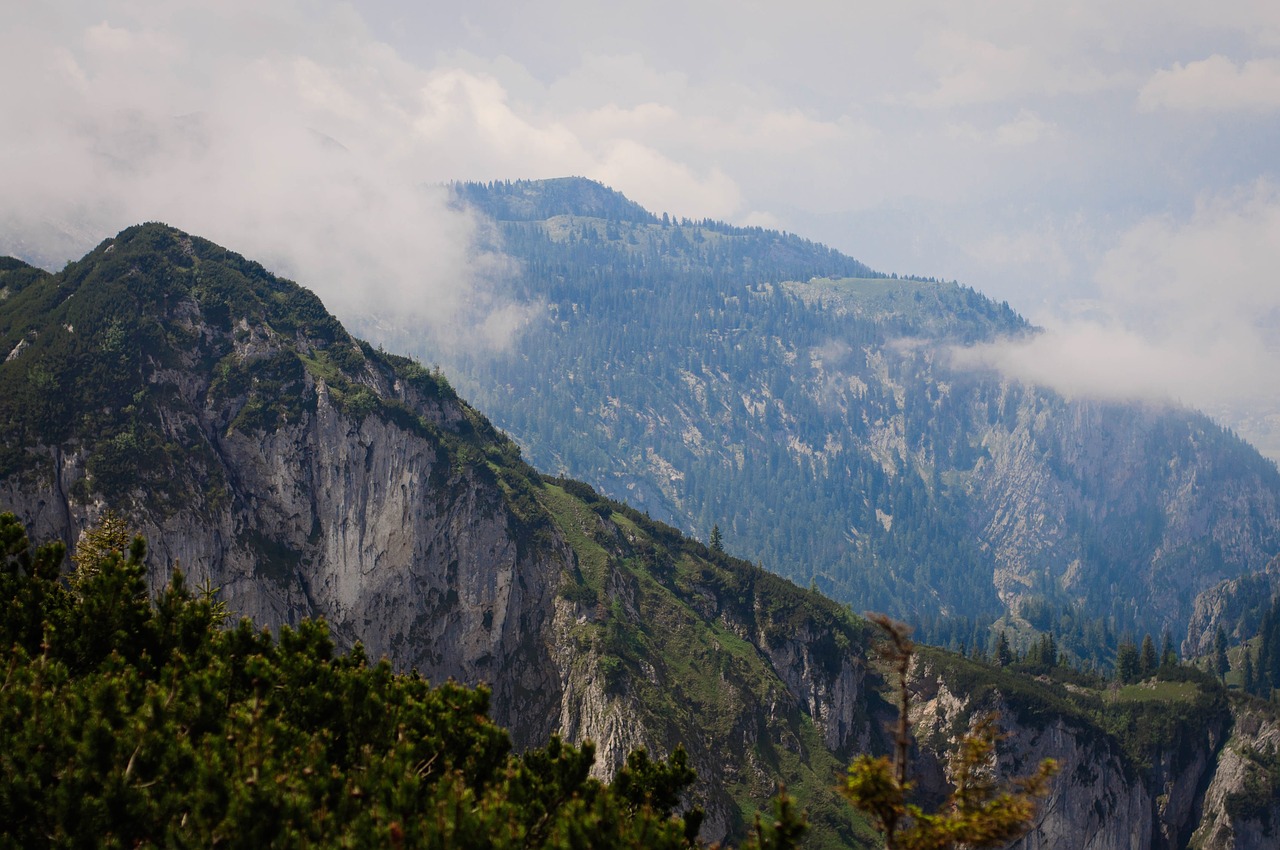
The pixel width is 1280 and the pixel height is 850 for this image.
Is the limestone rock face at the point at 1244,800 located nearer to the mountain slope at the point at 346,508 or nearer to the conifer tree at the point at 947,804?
the mountain slope at the point at 346,508

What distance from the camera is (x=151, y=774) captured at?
95.8ft

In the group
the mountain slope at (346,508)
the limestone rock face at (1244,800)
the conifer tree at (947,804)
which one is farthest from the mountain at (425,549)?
the conifer tree at (947,804)

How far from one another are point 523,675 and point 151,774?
12383 cm

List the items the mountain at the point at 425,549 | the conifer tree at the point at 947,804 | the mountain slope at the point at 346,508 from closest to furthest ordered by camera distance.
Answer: the conifer tree at the point at 947,804 → the mountain slope at the point at 346,508 → the mountain at the point at 425,549

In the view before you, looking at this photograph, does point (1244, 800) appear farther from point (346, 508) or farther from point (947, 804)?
point (947, 804)

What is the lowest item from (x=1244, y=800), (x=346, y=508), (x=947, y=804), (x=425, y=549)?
(x=947, y=804)

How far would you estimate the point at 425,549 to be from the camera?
14825cm

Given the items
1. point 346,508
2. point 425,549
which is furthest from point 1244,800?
point 346,508

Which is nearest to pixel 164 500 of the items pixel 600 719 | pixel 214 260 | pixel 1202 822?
pixel 214 260

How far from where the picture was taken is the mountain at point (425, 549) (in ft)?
410

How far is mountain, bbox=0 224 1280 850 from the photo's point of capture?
12488 centimetres

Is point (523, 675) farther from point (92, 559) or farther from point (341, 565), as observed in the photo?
point (92, 559)

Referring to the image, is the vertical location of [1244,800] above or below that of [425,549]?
below

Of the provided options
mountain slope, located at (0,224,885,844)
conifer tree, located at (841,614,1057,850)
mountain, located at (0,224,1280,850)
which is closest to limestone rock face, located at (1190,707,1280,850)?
mountain, located at (0,224,1280,850)
